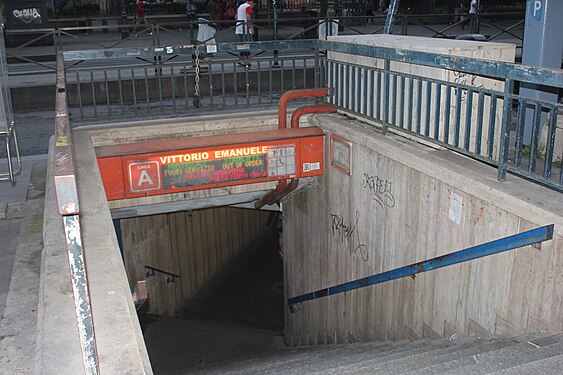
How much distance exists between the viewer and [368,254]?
24.1 ft

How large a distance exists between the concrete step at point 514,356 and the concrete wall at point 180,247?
28.7ft

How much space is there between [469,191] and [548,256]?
3.25 feet

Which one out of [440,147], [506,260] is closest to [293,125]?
[440,147]

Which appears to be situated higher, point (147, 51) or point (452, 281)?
point (147, 51)

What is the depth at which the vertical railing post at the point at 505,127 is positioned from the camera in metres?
4.66

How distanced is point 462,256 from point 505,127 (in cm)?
115

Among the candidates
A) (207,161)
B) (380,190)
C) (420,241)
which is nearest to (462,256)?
(420,241)

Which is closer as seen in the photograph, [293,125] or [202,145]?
[202,145]

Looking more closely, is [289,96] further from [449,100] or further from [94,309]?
[94,309]

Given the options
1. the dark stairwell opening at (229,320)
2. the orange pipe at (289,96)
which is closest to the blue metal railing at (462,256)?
the orange pipe at (289,96)

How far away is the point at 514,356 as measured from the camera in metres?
3.73

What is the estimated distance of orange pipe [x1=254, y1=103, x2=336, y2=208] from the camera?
8305 millimetres

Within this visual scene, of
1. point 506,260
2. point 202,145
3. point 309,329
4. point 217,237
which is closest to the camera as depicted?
point 506,260

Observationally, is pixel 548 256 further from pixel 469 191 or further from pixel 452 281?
pixel 452 281
